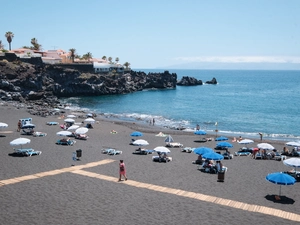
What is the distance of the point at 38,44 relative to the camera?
119 metres

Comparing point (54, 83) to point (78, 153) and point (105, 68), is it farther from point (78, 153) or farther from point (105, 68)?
point (78, 153)

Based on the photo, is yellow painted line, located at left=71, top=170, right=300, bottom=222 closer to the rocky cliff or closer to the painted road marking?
the painted road marking

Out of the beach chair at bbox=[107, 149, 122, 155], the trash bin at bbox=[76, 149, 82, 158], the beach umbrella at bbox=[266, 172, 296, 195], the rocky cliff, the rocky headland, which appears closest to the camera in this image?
the beach umbrella at bbox=[266, 172, 296, 195]

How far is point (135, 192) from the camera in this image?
1720cm

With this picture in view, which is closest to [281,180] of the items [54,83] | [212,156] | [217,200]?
[217,200]

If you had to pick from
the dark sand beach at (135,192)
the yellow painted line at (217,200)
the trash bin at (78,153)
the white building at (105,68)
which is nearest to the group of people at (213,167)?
the dark sand beach at (135,192)

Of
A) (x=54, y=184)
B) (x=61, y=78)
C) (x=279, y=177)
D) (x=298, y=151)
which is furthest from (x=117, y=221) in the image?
(x=61, y=78)

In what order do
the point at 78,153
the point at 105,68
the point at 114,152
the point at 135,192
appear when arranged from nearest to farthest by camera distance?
the point at 135,192 < the point at 78,153 < the point at 114,152 < the point at 105,68

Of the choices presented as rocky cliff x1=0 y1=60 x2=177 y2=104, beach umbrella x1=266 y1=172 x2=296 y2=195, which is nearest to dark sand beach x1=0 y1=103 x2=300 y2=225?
beach umbrella x1=266 y1=172 x2=296 y2=195

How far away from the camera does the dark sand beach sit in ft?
45.9

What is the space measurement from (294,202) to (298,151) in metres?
15.6

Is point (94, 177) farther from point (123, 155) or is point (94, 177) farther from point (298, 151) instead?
point (298, 151)

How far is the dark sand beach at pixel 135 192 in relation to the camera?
1398 cm

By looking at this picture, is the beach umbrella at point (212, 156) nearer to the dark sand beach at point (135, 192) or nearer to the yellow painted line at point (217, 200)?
the dark sand beach at point (135, 192)
